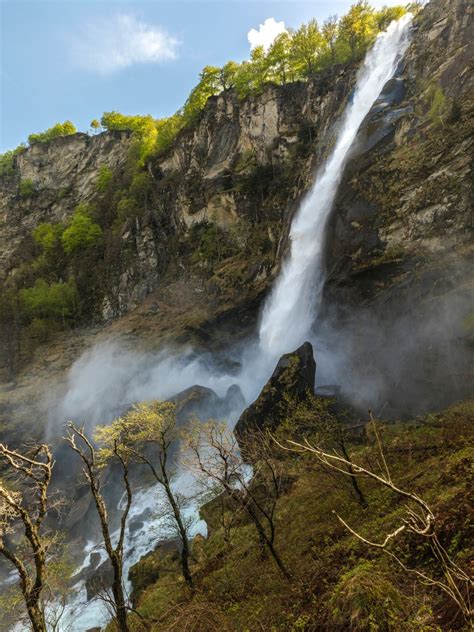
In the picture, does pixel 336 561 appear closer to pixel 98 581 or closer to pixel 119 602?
pixel 119 602

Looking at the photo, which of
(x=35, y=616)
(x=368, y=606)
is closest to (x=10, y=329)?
(x=35, y=616)

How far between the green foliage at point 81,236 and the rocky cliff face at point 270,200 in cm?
777

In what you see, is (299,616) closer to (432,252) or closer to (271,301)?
(432,252)

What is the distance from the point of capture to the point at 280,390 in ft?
74.5

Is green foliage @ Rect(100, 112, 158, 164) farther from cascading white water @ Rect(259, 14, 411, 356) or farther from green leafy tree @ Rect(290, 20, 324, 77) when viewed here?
cascading white water @ Rect(259, 14, 411, 356)

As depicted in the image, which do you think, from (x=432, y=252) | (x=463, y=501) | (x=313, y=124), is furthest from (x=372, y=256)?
(x=313, y=124)

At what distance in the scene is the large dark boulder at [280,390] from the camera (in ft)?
73.0

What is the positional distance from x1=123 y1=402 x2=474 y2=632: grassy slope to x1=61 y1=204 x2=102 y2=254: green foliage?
47.7 metres

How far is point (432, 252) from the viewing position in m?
21.8

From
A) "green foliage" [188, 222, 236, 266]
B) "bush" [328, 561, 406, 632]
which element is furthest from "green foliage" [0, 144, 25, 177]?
"bush" [328, 561, 406, 632]

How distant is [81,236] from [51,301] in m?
11.8

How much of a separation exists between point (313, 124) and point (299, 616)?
4287 cm

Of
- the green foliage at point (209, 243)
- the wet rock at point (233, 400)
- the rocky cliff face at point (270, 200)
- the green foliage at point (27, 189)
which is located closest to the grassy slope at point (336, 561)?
the rocky cliff face at point (270, 200)

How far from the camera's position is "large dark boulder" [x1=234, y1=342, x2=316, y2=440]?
2225 cm
